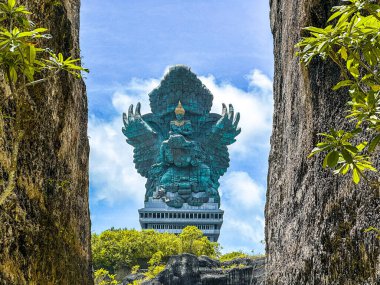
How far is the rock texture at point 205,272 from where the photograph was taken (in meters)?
32.4

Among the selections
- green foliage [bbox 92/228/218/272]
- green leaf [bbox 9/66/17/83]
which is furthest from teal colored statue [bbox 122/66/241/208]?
green leaf [bbox 9/66/17/83]

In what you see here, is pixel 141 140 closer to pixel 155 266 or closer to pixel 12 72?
pixel 155 266

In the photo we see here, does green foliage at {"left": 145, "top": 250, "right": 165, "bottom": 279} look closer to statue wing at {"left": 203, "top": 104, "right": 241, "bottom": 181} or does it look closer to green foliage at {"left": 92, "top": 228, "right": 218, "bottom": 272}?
green foliage at {"left": 92, "top": 228, "right": 218, "bottom": 272}

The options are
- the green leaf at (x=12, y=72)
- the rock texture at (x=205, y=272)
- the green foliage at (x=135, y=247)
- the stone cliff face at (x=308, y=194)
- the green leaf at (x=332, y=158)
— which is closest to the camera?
the green leaf at (x=332, y=158)

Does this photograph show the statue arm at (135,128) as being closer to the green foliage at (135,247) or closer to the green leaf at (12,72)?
the green foliage at (135,247)

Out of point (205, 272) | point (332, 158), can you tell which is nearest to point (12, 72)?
point (332, 158)

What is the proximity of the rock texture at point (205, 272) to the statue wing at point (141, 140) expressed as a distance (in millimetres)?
32129

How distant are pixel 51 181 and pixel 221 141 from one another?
59570mm

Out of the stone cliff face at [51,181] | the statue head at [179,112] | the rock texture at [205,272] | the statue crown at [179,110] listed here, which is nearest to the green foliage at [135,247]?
the rock texture at [205,272]

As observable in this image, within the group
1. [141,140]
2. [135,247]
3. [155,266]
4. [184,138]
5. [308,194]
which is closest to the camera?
[308,194]

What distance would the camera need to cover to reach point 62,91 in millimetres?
9602

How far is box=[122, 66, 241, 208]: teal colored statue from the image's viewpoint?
214 ft

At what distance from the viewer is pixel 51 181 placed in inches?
332

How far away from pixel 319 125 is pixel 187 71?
57286 mm
